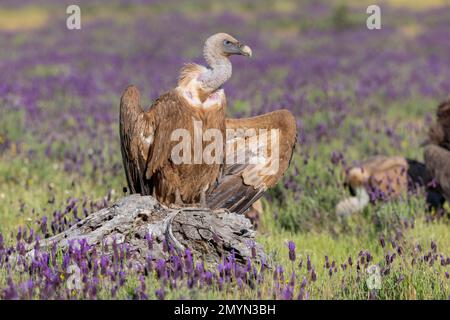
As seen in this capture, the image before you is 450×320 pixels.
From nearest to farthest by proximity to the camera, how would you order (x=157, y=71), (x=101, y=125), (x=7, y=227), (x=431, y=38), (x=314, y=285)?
1. (x=314, y=285)
2. (x=7, y=227)
3. (x=101, y=125)
4. (x=157, y=71)
5. (x=431, y=38)

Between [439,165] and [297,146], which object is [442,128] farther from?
[297,146]

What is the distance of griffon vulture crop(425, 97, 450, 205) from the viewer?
19.6 feet

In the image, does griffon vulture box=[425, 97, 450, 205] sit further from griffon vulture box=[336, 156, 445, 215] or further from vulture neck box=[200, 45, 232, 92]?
vulture neck box=[200, 45, 232, 92]

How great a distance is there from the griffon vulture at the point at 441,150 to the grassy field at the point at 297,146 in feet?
0.91

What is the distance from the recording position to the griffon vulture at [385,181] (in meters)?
6.25

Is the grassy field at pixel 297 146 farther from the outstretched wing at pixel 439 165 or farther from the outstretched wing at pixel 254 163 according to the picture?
the outstretched wing at pixel 254 163

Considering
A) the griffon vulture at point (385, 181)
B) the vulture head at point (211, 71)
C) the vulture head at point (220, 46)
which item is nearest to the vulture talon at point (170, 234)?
the vulture head at point (211, 71)

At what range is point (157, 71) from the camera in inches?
566

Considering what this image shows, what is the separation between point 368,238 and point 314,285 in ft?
6.22

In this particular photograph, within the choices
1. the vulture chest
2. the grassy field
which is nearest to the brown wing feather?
the vulture chest

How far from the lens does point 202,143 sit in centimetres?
434
